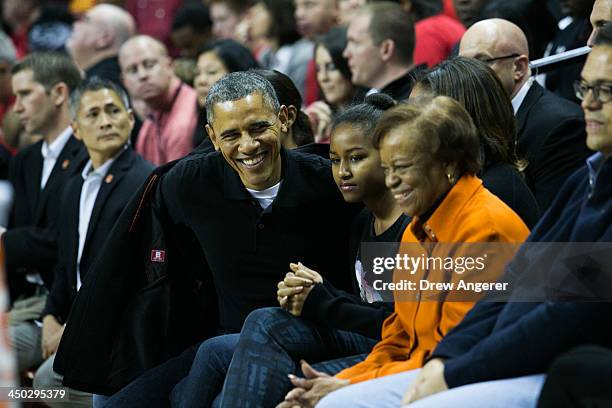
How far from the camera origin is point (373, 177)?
3.34 m

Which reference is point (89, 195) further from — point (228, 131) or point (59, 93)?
point (228, 131)

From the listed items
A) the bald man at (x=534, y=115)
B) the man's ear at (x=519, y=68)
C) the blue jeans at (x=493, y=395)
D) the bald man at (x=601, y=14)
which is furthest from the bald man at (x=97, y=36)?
the blue jeans at (x=493, y=395)

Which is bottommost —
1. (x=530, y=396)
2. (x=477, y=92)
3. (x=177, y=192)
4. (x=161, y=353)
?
(x=161, y=353)

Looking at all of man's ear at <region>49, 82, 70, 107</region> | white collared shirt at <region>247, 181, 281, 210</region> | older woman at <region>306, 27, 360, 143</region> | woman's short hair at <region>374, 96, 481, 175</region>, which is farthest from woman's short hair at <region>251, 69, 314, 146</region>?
man's ear at <region>49, 82, 70, 107</region>

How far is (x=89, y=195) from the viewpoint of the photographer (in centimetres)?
493

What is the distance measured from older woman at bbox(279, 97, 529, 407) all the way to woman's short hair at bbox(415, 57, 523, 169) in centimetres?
30

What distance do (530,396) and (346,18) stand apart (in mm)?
4441

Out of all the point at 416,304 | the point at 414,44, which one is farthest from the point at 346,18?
the point at 416,304

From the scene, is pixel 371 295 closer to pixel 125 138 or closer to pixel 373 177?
pixel 373 177

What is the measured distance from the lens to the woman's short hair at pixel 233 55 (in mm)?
5637

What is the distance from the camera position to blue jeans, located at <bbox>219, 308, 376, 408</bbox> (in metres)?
3.16

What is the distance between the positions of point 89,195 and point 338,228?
1.71 metres

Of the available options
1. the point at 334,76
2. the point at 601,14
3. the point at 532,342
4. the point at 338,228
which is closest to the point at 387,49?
the point at 334,76

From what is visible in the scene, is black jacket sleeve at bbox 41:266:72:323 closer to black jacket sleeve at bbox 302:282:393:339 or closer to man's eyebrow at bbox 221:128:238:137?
man's eyebrow at bbox 221:128:238:137
